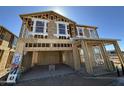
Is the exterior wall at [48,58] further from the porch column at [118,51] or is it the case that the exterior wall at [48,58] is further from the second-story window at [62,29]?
the porch column at [118,51]

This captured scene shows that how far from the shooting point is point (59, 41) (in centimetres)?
1000

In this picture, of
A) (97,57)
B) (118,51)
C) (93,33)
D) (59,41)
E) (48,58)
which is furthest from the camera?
(93,33)

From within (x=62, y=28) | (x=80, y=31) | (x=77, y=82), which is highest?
(x=80, y=31)

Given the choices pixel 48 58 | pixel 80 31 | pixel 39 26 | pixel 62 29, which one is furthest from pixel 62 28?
pixel 48 58

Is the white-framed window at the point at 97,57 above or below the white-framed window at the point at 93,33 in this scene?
below

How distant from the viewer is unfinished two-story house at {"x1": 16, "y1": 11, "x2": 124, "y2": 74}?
8.74 m

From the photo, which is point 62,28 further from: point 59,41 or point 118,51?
point 118,51

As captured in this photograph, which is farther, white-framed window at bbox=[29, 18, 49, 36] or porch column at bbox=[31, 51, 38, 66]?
porch column at bbox=[31, 51, 38, 66]

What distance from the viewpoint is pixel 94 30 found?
14.6 metres

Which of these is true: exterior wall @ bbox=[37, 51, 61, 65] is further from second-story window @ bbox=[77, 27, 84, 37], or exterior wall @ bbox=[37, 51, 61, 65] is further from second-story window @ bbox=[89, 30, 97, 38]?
A: second-story window @ bbox=[89, 30, 97, 38]

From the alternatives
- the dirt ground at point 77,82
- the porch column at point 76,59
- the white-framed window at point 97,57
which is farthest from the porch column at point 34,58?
the white-framed window at point 97,57

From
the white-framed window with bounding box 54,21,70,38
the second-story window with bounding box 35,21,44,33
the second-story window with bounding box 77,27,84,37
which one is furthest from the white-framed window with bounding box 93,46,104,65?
the second-story window with bounding box 35,21,44,33

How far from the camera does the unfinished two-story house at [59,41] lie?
28.7 ft

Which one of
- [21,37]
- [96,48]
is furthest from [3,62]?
[96,48]
